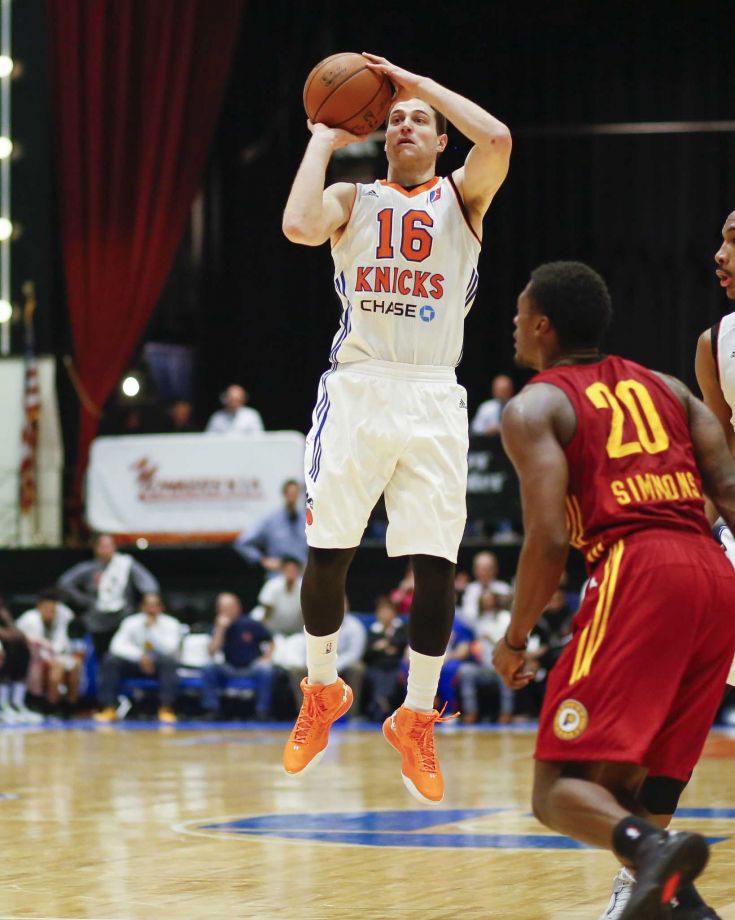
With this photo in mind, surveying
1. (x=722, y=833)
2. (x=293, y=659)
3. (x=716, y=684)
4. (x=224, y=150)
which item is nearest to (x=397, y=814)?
(x=722, y=833)

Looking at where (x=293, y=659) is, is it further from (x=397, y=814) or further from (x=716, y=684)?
(x=716, y=684)

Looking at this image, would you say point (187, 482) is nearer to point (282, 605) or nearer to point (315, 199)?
point (282, 605)

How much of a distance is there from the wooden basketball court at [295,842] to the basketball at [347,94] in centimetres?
281

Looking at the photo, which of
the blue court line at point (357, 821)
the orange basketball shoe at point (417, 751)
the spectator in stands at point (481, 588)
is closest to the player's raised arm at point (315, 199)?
the orange basketball shoe at point (417, 751)

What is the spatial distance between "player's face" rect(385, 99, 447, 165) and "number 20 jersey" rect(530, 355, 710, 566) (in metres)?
1.96

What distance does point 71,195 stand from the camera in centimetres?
1781

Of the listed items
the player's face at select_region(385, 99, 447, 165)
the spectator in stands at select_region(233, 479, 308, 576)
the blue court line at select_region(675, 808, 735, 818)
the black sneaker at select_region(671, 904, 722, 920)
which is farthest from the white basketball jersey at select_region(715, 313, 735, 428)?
the spectator in stands at select_region(233, 479, 308, 576)

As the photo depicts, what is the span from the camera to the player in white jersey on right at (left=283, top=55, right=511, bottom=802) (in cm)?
595

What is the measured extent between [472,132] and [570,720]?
2.52 m

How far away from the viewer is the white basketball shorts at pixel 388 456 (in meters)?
5.95

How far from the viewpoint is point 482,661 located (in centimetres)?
1423

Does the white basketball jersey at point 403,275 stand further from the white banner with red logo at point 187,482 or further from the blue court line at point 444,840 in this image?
the white banner with red logo at point 187,482

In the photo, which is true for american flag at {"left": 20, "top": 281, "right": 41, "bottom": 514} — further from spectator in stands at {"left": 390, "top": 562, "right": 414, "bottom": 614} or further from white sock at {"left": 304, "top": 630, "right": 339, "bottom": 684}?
white sock at {"left": 304, "top": 630, "right": 339, "bottom": 684}

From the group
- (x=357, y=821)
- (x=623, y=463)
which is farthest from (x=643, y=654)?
(x=357, y=821)
